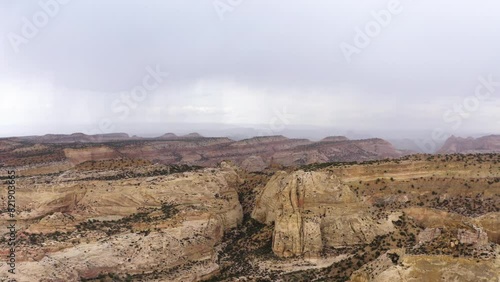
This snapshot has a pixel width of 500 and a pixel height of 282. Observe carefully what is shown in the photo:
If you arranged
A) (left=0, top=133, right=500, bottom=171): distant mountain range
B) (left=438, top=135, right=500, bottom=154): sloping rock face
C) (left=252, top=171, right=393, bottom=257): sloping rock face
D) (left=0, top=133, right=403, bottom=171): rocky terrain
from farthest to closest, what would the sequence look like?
1. (left=438, top=135, right=500, bottom=154): sloping rock face
2. (left=0, top=133, right=403, bottom=171): rocky terrain
3. (left=0, top=133, right=500, bottom=171): distant mountain range
4. (left=252, top=171, right=393, bottom=257): sloping rock face

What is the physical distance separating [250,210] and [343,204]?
1360 centimetres

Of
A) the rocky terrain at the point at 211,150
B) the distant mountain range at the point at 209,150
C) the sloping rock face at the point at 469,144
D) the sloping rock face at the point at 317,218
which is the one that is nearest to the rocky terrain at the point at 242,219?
the sloping rock face at the point at 317,218

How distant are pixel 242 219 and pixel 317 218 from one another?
38.6ft

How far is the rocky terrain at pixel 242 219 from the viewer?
1336 inches

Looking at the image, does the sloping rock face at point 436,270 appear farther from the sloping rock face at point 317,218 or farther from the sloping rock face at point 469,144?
the sloping rock face at point 469,144

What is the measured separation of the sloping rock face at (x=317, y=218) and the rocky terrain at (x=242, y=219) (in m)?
0.09

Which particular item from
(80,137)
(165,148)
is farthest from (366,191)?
(80,137)

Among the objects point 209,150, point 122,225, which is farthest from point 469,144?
point 122,225

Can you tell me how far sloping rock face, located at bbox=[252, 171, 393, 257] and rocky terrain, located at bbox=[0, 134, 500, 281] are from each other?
9 cm

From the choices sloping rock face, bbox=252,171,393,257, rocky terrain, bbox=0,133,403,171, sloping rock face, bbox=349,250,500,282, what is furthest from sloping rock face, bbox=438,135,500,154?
sloping rock face, bbox=349,250,500,282

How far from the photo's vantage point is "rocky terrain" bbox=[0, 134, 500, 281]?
111 ft

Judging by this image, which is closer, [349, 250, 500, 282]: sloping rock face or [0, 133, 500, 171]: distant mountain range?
[349, 250, 500, 282]: sloping rock face

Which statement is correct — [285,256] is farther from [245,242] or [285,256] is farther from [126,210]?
[126,210]

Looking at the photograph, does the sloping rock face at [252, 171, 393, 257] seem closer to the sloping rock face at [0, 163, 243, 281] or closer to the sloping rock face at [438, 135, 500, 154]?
the sloping rock face at [0, 163, 243, 281]
